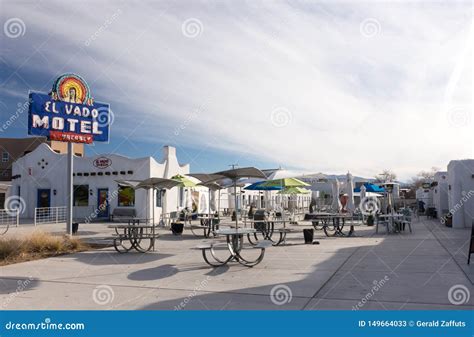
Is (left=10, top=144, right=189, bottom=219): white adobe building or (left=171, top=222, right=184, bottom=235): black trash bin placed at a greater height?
(left=10, top=144, right=189, bottom=219): white adobe building

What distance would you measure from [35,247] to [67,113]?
21.4 ft

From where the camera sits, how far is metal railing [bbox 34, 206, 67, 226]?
23.3 meters

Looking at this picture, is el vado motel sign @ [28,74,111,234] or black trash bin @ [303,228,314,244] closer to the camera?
black trash bin @ [303,228,314,244]

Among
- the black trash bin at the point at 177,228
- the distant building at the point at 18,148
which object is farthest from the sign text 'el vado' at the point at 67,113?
the distant building at the point at 18,148

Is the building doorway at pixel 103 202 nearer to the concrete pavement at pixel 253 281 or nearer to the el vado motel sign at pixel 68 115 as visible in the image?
the el vado motel sign at pixel 68 115

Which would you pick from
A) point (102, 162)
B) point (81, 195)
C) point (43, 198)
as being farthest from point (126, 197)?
point (43, 198)

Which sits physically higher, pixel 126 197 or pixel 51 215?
pixel 126 197

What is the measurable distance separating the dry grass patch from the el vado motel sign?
9.92ft

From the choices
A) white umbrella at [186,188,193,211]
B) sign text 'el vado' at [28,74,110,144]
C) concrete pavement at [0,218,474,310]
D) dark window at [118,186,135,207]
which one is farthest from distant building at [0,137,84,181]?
concrete pavement at [0,218,474,310]

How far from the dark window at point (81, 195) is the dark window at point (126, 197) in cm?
237

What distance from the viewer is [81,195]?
25.0 metres

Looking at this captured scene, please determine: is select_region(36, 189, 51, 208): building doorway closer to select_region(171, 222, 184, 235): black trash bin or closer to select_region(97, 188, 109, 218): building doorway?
select_region(97, 188, 109, 218): building doorway

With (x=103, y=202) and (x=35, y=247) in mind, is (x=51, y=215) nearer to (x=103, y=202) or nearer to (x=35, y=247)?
(x=103, y=202)

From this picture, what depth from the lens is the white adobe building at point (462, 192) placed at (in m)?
17.4
